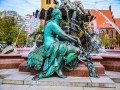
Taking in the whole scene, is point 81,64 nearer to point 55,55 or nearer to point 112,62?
point 55,55

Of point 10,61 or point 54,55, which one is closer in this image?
point 54,55

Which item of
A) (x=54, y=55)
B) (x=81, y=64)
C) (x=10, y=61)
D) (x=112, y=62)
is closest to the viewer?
(x=54, y=55)

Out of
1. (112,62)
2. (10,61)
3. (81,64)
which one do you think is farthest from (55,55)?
(10,61)

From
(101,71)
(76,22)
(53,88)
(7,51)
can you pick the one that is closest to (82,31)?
(76,22)

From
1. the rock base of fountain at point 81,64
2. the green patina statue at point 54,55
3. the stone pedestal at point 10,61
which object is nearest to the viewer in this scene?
the green patina statue at point 54,55

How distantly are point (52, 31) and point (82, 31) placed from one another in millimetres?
4033

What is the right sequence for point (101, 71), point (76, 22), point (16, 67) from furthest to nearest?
1. point (76, 22)
2. point (16, 67)
3. point (101, 71)

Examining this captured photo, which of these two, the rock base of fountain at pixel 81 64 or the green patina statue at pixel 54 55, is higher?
the green patina statue at pixel 54 55

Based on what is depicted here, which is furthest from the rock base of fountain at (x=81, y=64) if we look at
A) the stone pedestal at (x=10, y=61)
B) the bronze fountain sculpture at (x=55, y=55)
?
the bronze fountain sculpture at (x=55, y=55)

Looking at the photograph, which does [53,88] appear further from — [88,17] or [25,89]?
[88,17]

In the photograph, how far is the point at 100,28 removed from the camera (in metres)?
64.4

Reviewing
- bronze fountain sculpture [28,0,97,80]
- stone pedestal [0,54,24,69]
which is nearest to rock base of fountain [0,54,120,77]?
stone pedestal [0,54,24,69]

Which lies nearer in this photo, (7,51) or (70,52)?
(70,52)

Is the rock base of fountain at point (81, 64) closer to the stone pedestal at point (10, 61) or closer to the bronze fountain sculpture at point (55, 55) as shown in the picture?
the stone pedestal at point (10, 61)
